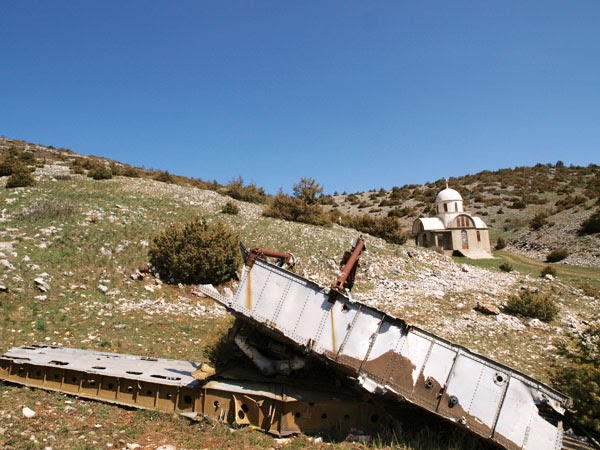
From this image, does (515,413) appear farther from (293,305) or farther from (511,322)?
(511,322)

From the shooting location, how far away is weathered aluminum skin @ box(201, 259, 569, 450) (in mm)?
6281

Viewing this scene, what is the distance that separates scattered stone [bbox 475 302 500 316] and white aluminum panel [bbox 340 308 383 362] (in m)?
10.9

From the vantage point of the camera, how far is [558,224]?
42469 mm

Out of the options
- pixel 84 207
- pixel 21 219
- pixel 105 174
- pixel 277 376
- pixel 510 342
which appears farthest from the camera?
pixel 105 174

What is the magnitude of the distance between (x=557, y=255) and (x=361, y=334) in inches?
1403

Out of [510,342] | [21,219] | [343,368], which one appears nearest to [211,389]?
[343,368]

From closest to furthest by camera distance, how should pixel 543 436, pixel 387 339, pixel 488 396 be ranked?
pixel 543 436, pixel 488 396, pixel 387 339

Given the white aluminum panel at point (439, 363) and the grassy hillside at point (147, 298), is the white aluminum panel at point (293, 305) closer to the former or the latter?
the grassy hillside at point (147, 298)

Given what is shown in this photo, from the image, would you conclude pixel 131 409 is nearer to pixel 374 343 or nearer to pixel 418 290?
pixel 374 343

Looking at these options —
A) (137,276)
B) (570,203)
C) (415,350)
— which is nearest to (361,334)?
(415,350)

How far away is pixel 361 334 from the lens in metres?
7.44

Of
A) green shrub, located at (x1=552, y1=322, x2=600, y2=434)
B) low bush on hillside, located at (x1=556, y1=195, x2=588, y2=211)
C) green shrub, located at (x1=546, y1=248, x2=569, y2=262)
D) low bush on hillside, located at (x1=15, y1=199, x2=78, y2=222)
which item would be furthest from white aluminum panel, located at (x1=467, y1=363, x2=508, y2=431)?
low bush on hillside, located at (x1=556, y1=195, x2=588, y2=211)

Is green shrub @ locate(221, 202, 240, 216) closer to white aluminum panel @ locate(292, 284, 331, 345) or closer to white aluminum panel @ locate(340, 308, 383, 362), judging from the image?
white aluminum panel @ locate(292, 284, 331, 345)

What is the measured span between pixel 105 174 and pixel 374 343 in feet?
104
